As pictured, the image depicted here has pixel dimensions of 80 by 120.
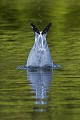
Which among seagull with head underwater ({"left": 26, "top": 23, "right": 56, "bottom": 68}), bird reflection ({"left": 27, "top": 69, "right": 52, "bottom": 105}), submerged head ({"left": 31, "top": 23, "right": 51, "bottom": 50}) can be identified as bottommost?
bird reflection ({"left": 27, "top": 69, "right": 52, "bottom": 105})

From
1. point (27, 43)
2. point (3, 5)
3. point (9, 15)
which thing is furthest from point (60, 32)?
point (3, 5)

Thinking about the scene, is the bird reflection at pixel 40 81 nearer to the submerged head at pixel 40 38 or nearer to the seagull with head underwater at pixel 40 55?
the seagull with head underwater at pixel 40 55

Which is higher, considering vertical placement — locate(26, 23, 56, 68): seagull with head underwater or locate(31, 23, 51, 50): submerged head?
locate(31, 23, 51, 50): submerged head

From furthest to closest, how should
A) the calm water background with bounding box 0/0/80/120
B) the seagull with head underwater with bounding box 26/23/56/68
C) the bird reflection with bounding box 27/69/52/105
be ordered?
the seagull with head underwater with bounding box 26/23/56/68 < the bird reflection with bounding box 27/69/52/105 < the calm water background with bounding box 0/0/80/120

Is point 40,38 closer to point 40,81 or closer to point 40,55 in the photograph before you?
point 40,55

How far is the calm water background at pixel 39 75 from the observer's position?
13633 mm

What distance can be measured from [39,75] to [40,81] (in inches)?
37.2

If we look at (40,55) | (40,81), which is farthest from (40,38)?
(40,81)

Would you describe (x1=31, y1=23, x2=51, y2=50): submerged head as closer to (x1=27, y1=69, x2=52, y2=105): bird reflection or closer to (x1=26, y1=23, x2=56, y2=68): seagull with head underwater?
(x1=26, y1=23, x2=56, y2=68): seagull with head underwater

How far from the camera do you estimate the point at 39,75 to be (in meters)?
17.9

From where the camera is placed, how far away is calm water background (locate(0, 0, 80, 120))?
44.7ft

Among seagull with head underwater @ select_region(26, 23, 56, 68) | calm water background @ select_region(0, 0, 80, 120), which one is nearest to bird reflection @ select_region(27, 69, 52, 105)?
calm water background @ select_region(0, 0, 80, 120)

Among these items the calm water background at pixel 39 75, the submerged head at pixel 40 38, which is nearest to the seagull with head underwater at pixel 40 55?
the submerged head at pixel 40 38

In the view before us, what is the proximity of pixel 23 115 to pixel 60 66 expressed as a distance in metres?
5.79
